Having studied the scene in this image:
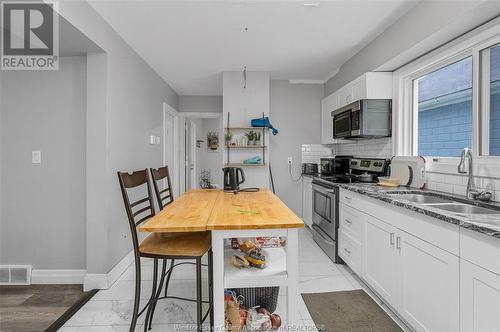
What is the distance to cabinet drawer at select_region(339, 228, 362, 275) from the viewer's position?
252 centimetres

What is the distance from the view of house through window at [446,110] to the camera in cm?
227

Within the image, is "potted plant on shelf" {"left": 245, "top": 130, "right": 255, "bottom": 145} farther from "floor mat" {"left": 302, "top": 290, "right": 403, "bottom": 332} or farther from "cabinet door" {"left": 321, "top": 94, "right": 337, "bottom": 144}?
"floor mat" {"left": 302, "top": 290, "right": 403, "bottom": 332}

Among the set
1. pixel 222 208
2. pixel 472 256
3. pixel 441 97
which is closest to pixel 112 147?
pixel 222 208

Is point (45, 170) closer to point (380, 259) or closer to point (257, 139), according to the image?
point (257, 139)

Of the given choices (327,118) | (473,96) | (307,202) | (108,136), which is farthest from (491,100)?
(108,136)

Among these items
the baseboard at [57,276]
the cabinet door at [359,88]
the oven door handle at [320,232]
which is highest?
the cabinet door at [359,88]

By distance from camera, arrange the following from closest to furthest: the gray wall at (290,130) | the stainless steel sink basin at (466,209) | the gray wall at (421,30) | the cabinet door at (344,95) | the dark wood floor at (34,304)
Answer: the stainless steel sink basin at (466,209)
the gray wall at (421,30)
the dark wood floor at (34,304)
the cabinet door at (344,95)
the gray wall at (290,130)

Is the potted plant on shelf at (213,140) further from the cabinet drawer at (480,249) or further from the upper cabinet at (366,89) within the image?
the cabinet drawer at (480,249)

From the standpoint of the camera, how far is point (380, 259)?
2137mm

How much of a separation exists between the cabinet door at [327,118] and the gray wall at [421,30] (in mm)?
739

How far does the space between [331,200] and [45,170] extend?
2.83 metres

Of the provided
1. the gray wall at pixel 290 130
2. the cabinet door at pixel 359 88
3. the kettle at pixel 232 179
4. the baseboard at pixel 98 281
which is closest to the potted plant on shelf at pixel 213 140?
the gray wall at pixel 290 130

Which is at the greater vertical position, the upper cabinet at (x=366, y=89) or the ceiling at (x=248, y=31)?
the ceiling at (x=248, y=31)

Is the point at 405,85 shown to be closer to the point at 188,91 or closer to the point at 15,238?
the point at 188,91
